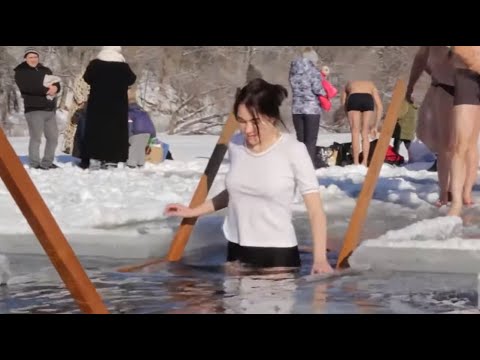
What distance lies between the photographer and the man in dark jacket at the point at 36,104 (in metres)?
13.1

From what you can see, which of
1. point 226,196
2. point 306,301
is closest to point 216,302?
point 306,301

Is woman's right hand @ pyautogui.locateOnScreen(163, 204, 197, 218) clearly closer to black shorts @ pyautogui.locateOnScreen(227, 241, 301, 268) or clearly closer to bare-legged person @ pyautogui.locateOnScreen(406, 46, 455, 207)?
black shorts @ pyautogui.locateOnScreen(227, 241, 301, 268)

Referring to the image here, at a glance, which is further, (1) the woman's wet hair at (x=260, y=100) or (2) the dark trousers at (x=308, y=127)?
(2) the dark trousers at (x=308, y=127)

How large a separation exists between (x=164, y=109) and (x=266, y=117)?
21.4 meters

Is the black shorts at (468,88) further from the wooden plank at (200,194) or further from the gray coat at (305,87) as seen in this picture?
the gray coat at (305,87)

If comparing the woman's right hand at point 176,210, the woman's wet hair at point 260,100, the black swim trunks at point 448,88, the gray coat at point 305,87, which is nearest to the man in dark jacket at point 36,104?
the gray coat at point 305,87

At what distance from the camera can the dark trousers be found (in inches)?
482

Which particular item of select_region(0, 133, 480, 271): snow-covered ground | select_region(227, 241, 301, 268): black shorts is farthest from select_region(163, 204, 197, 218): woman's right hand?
select_region(0, 133, 480, 271): snow-covered ground

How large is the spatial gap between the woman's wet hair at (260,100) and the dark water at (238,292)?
0.82 metres

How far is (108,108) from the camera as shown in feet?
42.1

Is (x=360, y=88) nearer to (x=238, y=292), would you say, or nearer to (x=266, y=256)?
(x=266, y=256)

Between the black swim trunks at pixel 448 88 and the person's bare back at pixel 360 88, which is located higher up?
the person's bare back at pixel 360 88

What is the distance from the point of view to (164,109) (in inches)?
1030

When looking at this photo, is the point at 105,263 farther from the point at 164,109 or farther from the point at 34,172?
the point at 164,109
